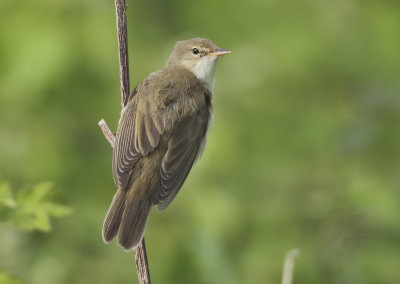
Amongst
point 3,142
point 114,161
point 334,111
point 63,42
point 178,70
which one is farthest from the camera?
point 334,111

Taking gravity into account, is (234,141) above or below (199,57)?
below

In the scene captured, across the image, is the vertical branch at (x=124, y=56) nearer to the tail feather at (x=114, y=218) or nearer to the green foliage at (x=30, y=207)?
the green foliage at (x=30, y=207)

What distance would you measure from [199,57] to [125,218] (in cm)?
139

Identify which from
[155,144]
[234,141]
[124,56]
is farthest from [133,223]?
[234,141]

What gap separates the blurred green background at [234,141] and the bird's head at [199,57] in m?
0.98

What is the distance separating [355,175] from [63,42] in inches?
93.8

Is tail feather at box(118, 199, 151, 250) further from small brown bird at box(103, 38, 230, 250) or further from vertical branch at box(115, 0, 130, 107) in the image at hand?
vertical branch at box(115, 0, 130, 107)

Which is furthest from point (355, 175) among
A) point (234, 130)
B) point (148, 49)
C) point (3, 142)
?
point (3, 142)

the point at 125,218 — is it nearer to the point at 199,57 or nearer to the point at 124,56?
the point at 124,56

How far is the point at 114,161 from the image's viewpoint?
3768 millimetres

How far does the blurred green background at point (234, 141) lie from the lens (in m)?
4.68

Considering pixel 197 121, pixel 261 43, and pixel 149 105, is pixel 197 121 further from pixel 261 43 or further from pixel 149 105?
pixel 261 43

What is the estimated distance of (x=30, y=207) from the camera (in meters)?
2.59

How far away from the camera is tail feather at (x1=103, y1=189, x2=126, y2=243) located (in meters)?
3.60
